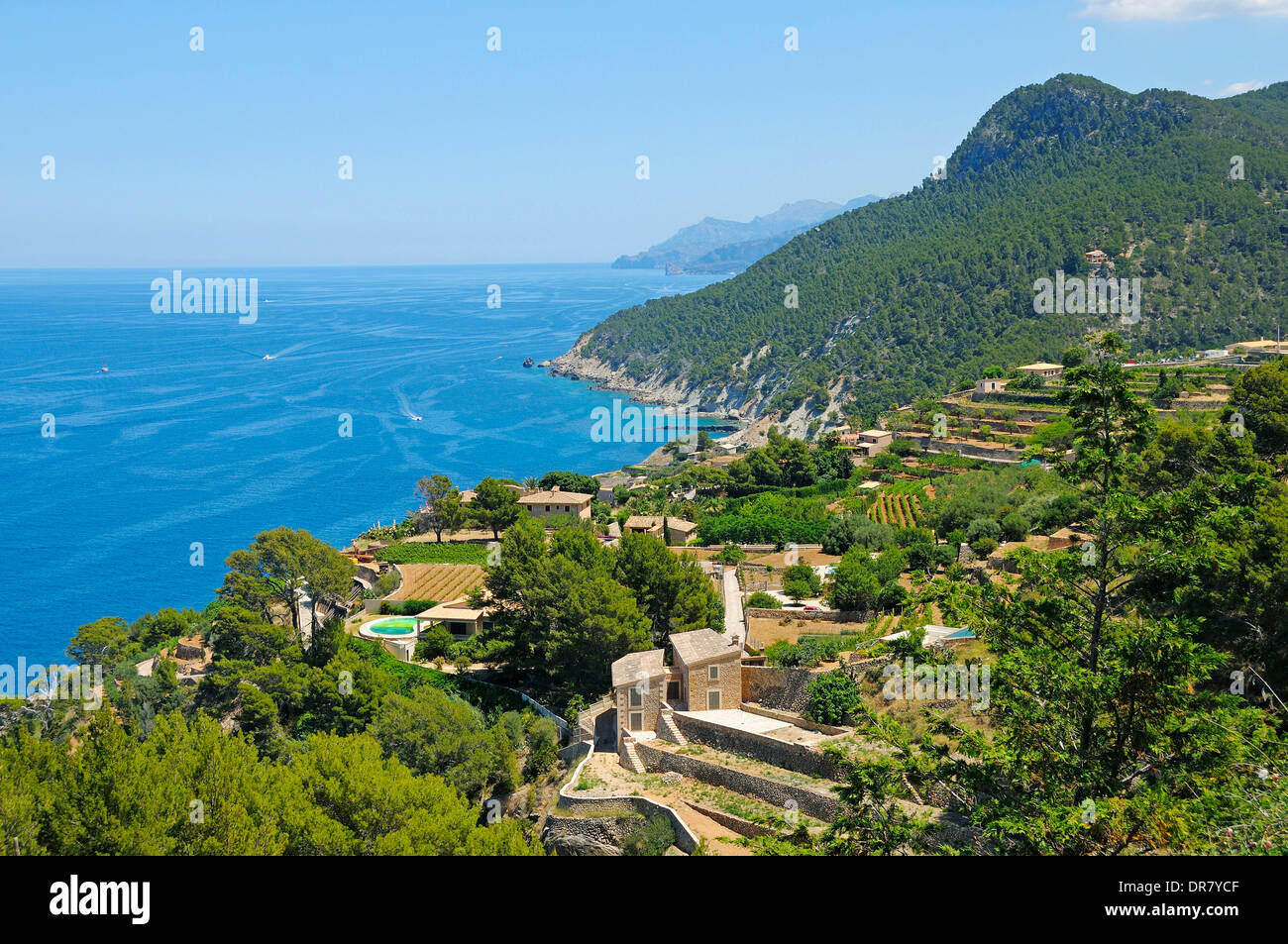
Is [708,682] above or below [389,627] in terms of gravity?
above

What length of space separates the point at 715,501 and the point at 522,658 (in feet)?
75.4

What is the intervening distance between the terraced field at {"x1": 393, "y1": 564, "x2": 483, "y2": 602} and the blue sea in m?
18.5

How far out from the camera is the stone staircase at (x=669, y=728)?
18456 millimetres

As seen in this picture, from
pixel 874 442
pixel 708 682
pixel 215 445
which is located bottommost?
pixel 708 682

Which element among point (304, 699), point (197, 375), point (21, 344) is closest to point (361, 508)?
point (304, 699)

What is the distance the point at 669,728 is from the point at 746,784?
292cm

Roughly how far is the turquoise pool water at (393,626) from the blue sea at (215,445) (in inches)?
804

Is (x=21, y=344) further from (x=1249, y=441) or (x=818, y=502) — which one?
(x=1249, y=441)

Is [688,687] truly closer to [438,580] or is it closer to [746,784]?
[746,784]

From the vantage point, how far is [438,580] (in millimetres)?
33594

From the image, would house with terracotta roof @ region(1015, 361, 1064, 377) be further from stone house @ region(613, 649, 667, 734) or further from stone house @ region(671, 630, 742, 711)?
stone house @ region(613, 649, 667, 734)

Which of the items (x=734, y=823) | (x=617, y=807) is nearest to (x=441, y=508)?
(x=617, y=807)

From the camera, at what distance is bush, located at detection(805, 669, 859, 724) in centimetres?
1767

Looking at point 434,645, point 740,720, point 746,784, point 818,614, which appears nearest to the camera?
point 746,784
